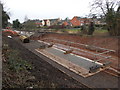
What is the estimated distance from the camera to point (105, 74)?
5.89 m

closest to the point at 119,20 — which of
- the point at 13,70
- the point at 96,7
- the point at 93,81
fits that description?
the point at 96,7

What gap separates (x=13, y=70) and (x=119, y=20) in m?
10.0

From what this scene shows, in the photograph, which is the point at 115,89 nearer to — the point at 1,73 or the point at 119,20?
the point at 1,73

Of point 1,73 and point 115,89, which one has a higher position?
point 1,73

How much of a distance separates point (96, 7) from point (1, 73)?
14.6 meters

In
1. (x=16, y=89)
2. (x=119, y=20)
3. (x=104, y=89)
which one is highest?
(x=119, y=20)

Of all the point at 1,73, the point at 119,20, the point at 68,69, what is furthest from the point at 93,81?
the point at 119,20

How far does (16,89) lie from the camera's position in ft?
9.80

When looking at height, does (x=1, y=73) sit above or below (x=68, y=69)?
above

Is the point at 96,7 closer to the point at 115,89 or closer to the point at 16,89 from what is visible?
the point at 115,89

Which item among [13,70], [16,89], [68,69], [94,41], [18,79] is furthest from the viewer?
[94,41]

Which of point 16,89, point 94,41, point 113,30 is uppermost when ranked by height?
point 113,30

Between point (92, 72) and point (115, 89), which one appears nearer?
point (115, 89)

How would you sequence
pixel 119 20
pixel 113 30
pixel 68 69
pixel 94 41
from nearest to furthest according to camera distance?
pixel 68 69, pixel 119 20, pixel 113 30, pixel 94 41
